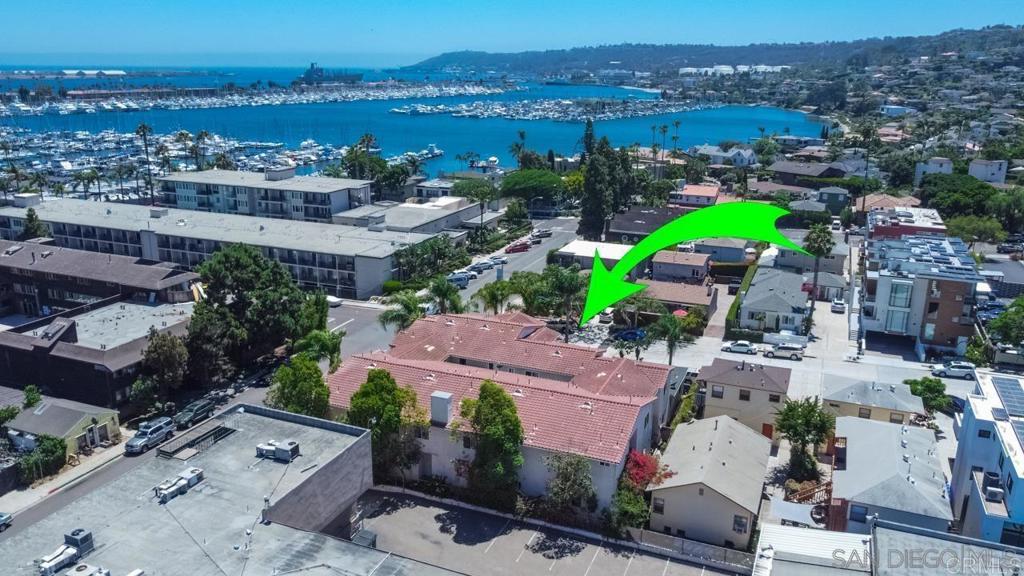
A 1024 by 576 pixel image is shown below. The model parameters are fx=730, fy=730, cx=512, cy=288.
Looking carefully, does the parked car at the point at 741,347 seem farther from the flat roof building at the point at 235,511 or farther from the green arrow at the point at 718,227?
the flat roof building at the point at 235,511

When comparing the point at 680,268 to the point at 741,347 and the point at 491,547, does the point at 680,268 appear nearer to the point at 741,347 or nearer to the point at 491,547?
the point at 741,347

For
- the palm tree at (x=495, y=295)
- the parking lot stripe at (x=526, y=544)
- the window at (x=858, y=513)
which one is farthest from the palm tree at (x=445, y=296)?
the window at (x=858, y=513)

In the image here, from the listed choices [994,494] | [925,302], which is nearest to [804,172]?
[925,302]

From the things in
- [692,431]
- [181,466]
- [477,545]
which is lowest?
[477,545]

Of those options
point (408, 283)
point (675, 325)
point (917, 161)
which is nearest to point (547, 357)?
point (675, 325)

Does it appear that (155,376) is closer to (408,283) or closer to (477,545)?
(477,545)
